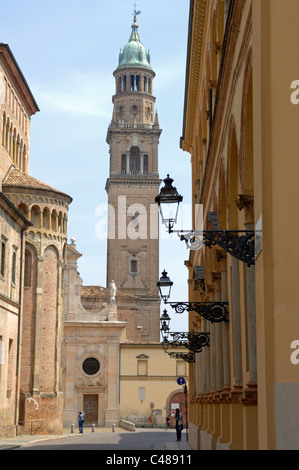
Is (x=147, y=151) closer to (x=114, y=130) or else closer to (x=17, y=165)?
(x=114, y=130)

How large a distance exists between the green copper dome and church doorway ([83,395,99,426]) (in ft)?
138

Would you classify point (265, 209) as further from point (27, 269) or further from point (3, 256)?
point (27, 269)

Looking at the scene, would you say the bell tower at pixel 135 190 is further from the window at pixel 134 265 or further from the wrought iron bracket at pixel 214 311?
the wrought iron bracket at pixel 214 311

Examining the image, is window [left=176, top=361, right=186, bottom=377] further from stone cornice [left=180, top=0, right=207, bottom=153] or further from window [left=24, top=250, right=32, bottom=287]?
stone cornice [left=180, top=0, right=207, bottom=153]

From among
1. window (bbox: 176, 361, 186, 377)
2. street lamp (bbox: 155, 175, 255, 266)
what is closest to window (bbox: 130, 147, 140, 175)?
window (bbox: 176, 361, 186, 377)

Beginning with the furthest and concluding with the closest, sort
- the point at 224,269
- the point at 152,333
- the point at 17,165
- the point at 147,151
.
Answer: the point at 147,151
the point at 152,333
the point at 17,165
the point at 224,269

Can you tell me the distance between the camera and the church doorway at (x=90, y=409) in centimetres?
6044

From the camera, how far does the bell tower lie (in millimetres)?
81125

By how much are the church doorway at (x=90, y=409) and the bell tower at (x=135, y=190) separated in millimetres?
17864

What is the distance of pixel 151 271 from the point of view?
268 ft

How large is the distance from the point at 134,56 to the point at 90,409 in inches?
1752
